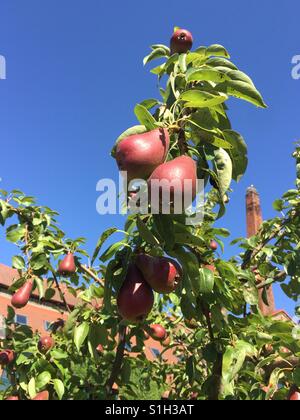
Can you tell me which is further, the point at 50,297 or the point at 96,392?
the point at 50,297

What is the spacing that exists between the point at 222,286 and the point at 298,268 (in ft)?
3.07

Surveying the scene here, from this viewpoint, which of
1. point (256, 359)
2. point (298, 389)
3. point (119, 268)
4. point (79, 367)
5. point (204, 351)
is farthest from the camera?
point (79, 367)

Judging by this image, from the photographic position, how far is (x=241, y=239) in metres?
2.21

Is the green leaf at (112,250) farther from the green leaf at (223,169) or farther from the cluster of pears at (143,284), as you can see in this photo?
the green leaf at (223,169)

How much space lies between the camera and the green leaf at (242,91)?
3.21ft

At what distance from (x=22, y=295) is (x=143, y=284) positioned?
4.91 ft

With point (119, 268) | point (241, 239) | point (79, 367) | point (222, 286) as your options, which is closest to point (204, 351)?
point (222, 286)

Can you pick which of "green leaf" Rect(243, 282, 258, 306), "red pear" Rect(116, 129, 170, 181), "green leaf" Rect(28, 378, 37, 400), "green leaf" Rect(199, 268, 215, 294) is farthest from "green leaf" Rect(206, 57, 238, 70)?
"green leaf" Rect(28, 378, 37, 400)

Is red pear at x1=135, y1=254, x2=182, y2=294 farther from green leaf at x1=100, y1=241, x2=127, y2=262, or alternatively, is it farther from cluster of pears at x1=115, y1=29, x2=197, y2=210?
cluster of pears at x1=115, y1=29, x2=197, y2=210

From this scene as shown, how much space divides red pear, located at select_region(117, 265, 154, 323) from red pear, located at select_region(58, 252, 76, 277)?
1313 millimetres

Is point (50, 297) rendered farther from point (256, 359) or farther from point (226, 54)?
point (226, 54)

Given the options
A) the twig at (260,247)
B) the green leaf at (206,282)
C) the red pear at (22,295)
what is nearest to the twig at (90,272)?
the red pear at (22,295)

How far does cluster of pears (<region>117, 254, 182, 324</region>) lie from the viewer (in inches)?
39.0

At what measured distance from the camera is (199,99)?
89 cm
